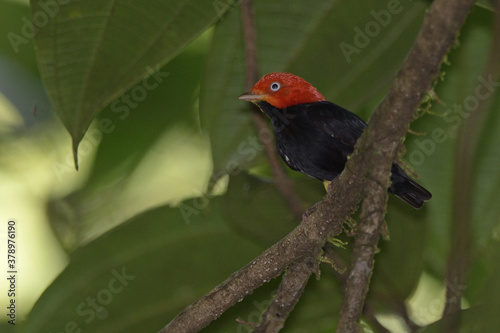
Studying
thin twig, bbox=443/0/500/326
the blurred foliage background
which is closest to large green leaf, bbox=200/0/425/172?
the blurred foliage background

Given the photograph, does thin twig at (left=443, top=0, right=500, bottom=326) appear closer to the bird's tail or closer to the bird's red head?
the bird's tail

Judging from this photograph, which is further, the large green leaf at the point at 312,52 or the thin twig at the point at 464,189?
the large green leaf at the point at 312,52

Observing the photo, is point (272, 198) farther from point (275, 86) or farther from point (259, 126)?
point (275, 86)

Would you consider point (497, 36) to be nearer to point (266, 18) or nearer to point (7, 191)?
point (266, 18)

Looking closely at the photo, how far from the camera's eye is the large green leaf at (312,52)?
2.64 metres

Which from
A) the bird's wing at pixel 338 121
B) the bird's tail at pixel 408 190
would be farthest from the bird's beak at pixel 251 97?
the bird's tail at pixel 408 190

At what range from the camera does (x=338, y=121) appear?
253 cm

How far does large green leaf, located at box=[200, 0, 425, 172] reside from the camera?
2.64 m

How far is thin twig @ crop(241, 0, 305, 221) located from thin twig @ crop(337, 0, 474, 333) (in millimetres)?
763

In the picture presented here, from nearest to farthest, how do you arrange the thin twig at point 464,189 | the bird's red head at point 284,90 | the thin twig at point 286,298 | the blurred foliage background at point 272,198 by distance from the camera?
the thin twig at point 286,298
the thin twig at point 464,189
the blurred foliage background at point 272,198
the bird's red head at point 284,90

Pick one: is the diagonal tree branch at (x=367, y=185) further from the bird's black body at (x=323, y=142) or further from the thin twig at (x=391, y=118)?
the bird's black body at (x=323, y=142)

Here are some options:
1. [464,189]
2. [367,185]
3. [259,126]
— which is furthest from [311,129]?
[367,185]

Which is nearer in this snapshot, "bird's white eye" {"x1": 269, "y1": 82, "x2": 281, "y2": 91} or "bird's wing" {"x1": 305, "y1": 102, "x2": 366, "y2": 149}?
"bird's wing" {"x1": 305, "y1": 102, "x2": 366, "y2": 149}

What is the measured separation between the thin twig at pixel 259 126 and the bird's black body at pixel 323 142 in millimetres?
78
